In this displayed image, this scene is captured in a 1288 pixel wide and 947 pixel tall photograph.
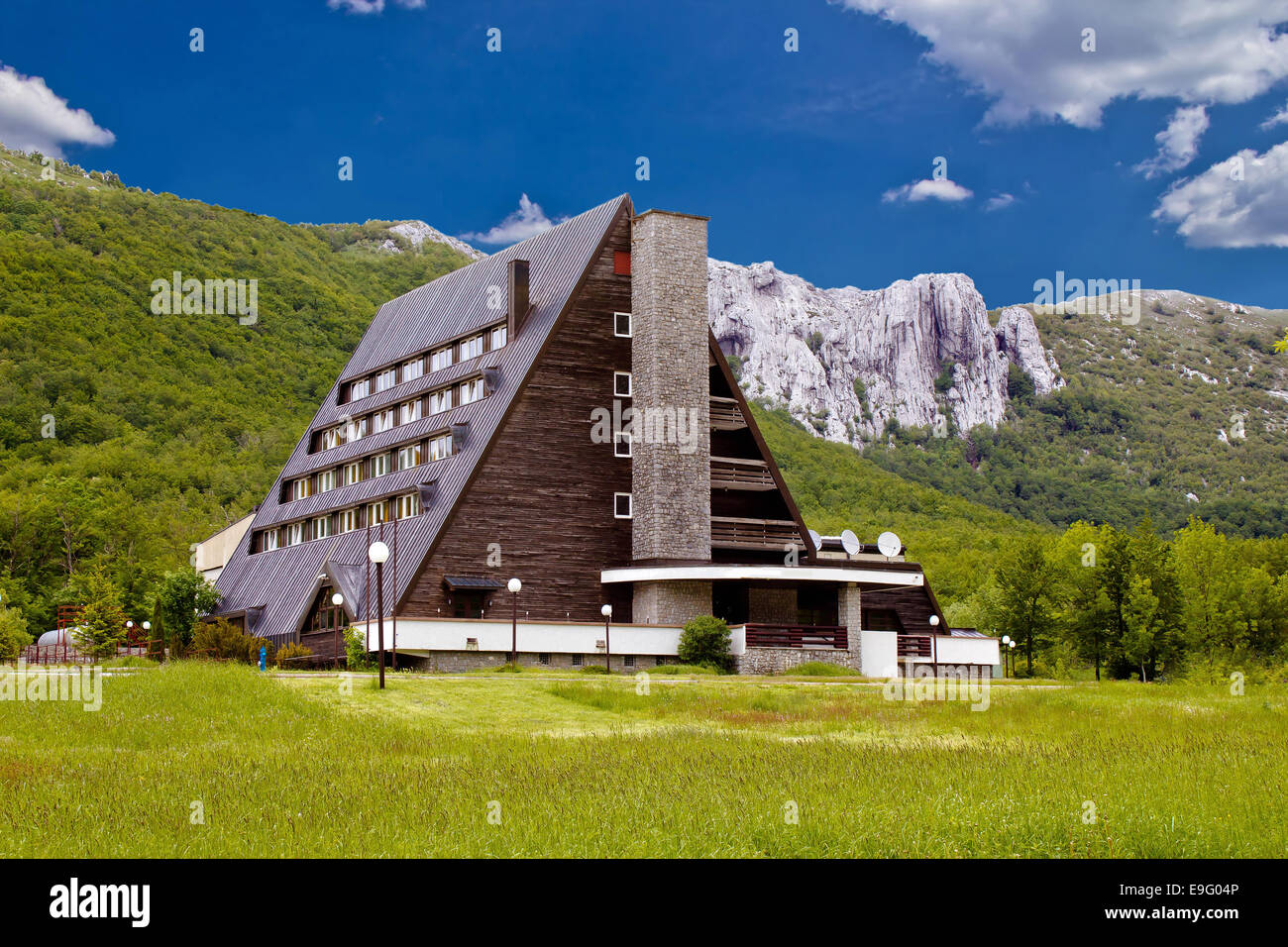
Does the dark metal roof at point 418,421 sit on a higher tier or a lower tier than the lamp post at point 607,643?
higher

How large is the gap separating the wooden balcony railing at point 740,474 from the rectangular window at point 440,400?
12395 mm

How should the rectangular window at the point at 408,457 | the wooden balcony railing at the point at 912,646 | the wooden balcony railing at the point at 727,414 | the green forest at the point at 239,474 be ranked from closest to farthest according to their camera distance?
the wooden balcony railing at the point at 912,646
the wooden balcony railing at the point at 727,414
the rectangular window at the point at 408,457
the green forest at the point at 239,474

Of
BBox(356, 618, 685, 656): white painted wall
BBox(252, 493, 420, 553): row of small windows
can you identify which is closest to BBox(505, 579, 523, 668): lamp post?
BBox(356, 618, 685, 656): white painted wall

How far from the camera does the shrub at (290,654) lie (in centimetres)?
4976

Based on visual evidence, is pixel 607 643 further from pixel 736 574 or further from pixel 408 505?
pixel 408 505

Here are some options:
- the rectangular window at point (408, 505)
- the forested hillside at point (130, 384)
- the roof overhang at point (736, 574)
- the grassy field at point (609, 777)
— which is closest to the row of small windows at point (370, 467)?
the rectangular window at point (408, 505)

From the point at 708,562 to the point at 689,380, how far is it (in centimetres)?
794

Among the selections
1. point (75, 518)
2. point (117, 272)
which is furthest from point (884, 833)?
point (117, 272)

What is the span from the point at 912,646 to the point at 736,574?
10.7 m

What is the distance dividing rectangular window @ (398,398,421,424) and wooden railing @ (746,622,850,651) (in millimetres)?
19956

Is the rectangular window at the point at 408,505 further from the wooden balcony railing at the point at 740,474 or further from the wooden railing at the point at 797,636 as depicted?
the wooden railing at the point at 797,636

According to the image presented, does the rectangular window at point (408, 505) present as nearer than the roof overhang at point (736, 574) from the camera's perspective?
No

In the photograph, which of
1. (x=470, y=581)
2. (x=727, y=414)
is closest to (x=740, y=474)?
(x=727, y=414)

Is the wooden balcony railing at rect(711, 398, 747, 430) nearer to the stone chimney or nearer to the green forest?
the stone chimney
